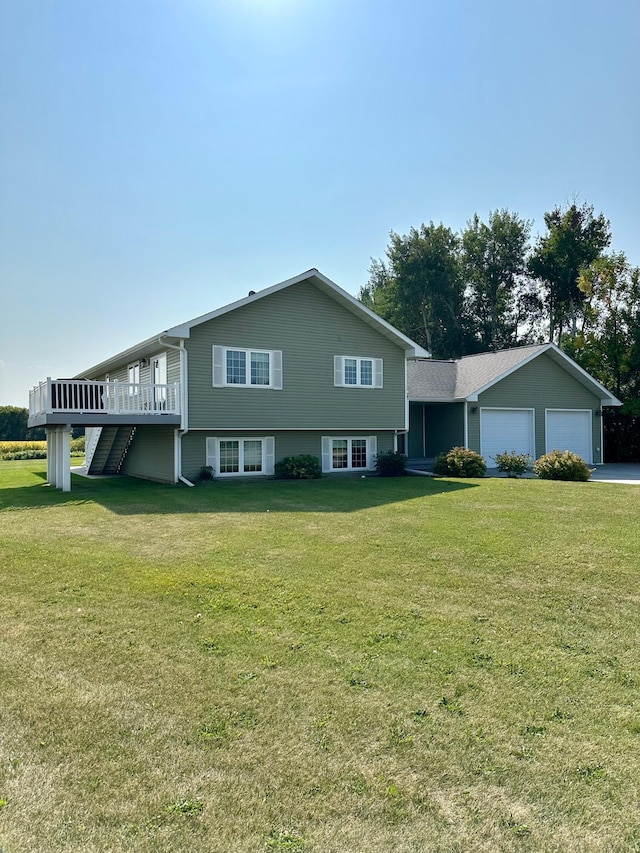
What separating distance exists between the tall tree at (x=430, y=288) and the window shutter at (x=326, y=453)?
2500 centimetres

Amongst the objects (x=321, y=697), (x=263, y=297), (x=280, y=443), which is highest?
(x=263, y=297)

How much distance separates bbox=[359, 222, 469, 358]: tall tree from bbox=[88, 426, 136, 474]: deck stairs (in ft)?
89.6

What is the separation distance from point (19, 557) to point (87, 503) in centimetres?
536

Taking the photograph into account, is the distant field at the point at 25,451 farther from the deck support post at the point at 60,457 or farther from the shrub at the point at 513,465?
the shrub at the point at 513,465

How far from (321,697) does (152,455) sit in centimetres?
1592

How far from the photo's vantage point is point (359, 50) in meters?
14.1

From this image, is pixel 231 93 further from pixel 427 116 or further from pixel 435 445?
pixel 435 445

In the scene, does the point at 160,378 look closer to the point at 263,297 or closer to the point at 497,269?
the point at 263,297

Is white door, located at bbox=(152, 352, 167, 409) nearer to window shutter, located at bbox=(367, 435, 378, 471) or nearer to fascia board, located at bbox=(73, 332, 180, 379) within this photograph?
fascia board, located at bbox=(73, 332, 180, 379)

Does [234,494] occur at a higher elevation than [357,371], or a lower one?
lower

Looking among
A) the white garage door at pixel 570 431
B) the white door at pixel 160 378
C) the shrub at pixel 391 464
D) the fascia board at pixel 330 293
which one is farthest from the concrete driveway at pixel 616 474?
the white door at pixel 160 378

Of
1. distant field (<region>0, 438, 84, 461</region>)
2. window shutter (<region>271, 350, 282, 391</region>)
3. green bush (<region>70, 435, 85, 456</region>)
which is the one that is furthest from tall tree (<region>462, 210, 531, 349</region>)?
distant field (<region>0, 438, 84, 461</region>)

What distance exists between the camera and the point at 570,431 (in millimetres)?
23828

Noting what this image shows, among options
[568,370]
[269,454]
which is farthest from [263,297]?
[568,370]
